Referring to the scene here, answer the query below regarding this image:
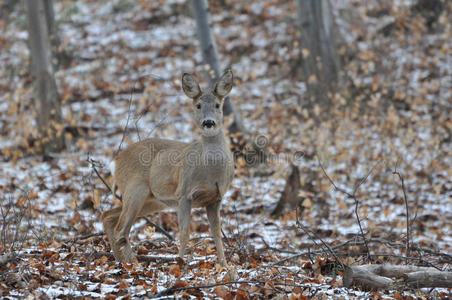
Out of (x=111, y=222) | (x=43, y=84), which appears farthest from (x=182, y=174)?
(x=43, y=84)

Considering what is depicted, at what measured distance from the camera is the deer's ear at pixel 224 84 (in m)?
4.56

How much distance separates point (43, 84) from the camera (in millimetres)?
10336

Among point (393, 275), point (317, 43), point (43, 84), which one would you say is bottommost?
point (393, 275)

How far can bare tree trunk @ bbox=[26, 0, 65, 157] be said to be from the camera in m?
10.2

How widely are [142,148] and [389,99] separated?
26.5ft

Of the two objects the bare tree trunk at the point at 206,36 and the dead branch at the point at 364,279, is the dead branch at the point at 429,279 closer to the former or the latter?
the dead branch at the point at 364,279

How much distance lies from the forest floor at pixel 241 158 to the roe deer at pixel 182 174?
0.35 meters

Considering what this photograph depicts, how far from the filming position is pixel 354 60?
13.1 metres

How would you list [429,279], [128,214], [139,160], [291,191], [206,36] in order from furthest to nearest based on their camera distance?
1. [206,36]
2. [291,191]
3. [139,160]
4. [128,214]
5. [429,279]

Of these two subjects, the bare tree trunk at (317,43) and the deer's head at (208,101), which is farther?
the bare tree trunk at (317,43)

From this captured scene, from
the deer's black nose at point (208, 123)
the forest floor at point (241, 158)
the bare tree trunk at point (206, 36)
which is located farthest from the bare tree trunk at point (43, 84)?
the deer's black nose at point (208, 123)

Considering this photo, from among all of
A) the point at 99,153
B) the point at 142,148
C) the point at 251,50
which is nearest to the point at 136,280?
the point at 142,148

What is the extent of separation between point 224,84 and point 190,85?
1.01 ft

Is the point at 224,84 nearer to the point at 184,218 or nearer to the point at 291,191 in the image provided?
the point at 184,218
